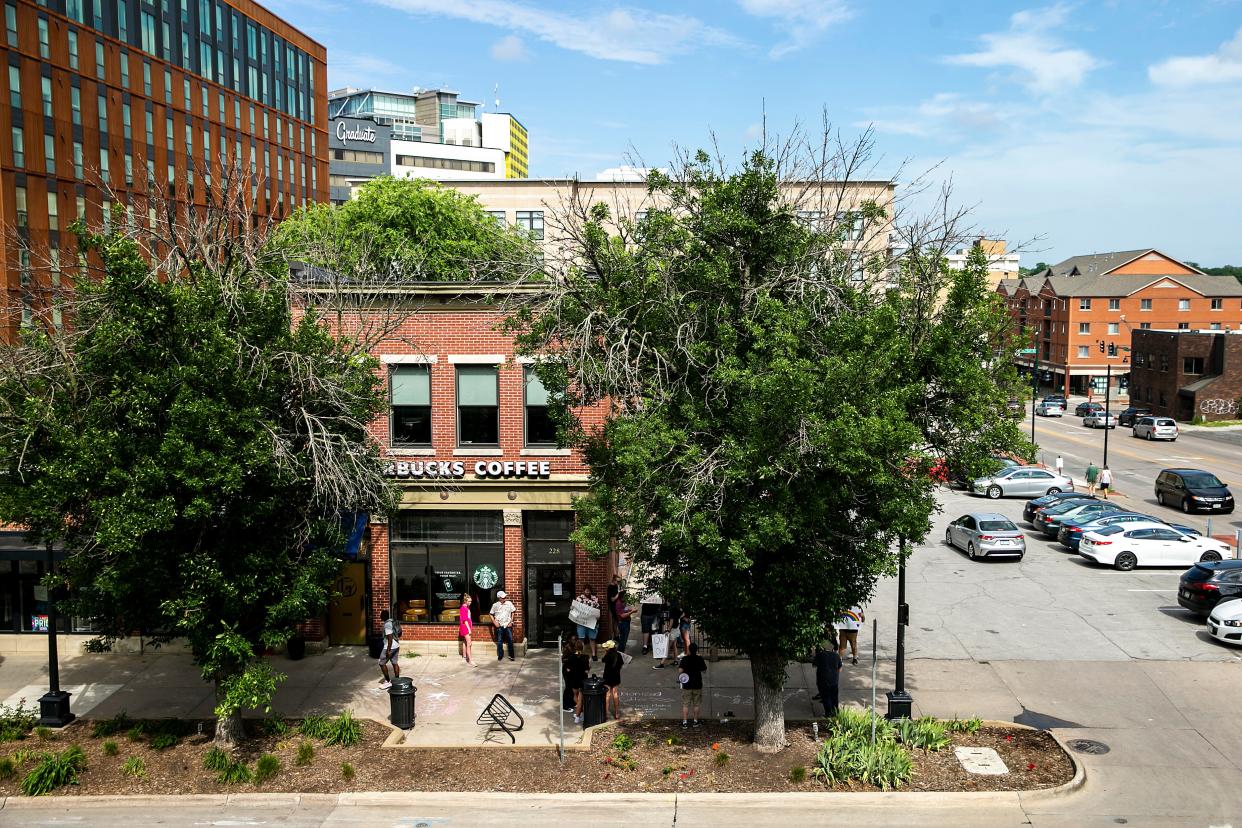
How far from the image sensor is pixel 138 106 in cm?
6638

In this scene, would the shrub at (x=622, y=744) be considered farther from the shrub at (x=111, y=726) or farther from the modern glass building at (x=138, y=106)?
the modern glass building at (x=138, y=106)

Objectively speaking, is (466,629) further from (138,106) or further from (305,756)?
(138,106)

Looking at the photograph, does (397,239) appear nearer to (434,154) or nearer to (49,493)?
(49,493)

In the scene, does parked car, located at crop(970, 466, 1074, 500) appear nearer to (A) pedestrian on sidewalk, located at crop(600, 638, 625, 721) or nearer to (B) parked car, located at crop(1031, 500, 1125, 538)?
(B) parked car, located at crop(1031, 500, 1125, 538)

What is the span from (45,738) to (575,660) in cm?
967

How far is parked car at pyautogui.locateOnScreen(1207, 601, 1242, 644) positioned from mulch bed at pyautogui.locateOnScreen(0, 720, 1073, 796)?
8.35 m

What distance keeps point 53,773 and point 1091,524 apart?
29.8 meters

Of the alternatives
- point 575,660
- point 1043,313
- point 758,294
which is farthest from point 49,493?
point 1043,313

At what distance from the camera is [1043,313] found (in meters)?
109

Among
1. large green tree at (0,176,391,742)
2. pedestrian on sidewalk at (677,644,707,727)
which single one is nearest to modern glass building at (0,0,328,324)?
large green tree at (0,176,391,742)

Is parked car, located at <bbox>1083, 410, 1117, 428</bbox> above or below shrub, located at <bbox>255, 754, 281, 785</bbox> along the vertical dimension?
above

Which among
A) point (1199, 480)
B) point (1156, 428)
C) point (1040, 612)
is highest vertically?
point (1199, 480)

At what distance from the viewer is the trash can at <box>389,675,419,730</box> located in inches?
744

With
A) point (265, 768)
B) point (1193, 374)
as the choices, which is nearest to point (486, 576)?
point (265, 768)
